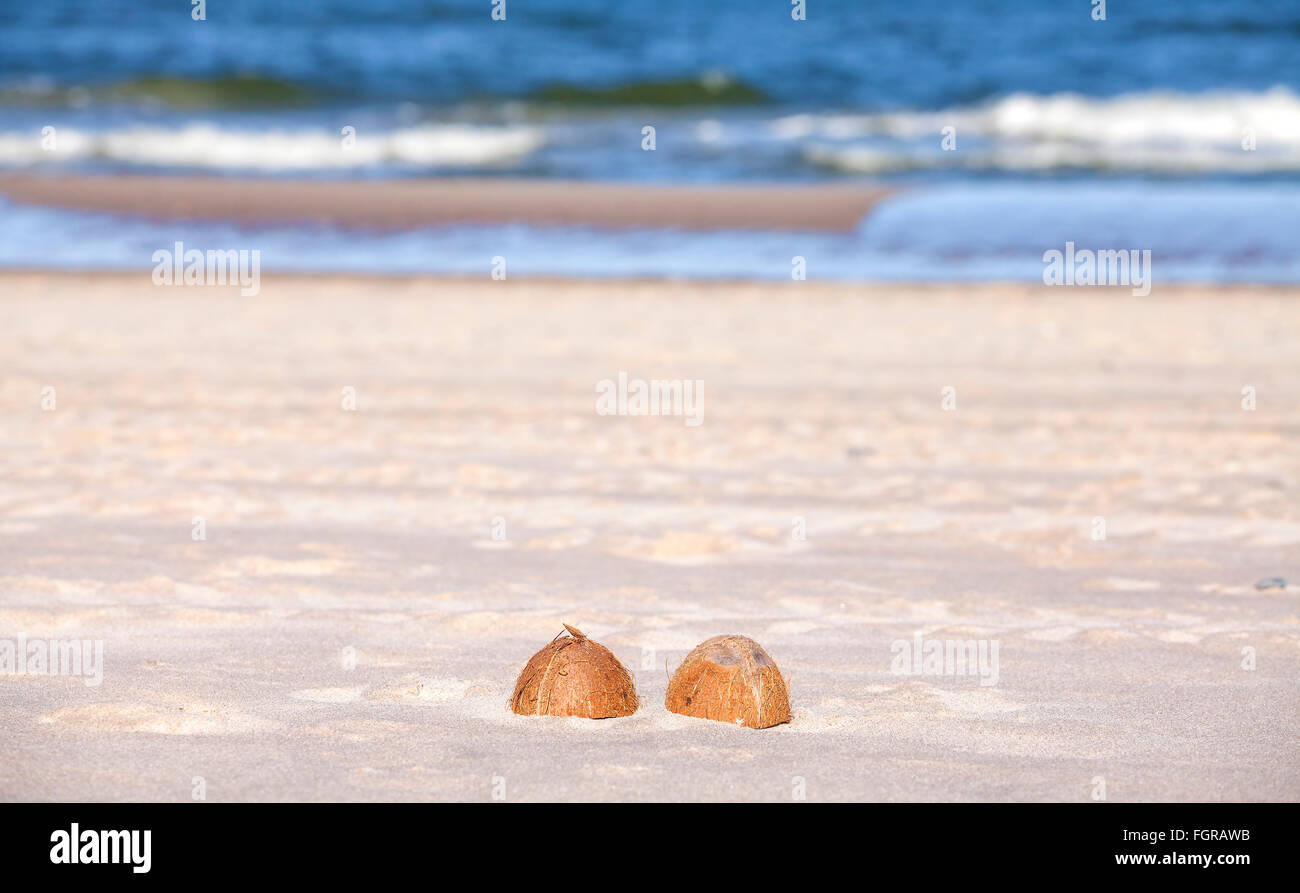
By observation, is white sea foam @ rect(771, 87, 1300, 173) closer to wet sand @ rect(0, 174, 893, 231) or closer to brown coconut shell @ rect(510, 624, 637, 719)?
wet sand @ rect(0, 174, 893, 231)

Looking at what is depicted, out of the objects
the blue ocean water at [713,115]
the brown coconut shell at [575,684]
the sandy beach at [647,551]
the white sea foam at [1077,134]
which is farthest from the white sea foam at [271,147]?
the brown coconut shell at [575,684]

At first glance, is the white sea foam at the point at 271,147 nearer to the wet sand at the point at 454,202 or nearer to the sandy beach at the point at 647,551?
the wet sand at the point at 454,202

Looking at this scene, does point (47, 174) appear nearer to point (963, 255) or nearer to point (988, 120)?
point (963, 255)

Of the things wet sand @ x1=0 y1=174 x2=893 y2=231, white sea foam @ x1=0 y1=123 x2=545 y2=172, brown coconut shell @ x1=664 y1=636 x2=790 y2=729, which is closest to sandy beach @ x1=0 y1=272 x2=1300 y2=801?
brown coconut shell @ x1=664 y1=636 x2=790 y2=729

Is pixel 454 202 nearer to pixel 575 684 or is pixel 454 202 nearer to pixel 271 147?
pixel 271 147

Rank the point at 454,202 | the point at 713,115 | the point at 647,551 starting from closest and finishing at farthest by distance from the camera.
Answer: the point at 647,551 → the point at 454,202 → the point at 713,115

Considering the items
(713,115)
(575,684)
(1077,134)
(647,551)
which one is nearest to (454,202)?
(713,115)
